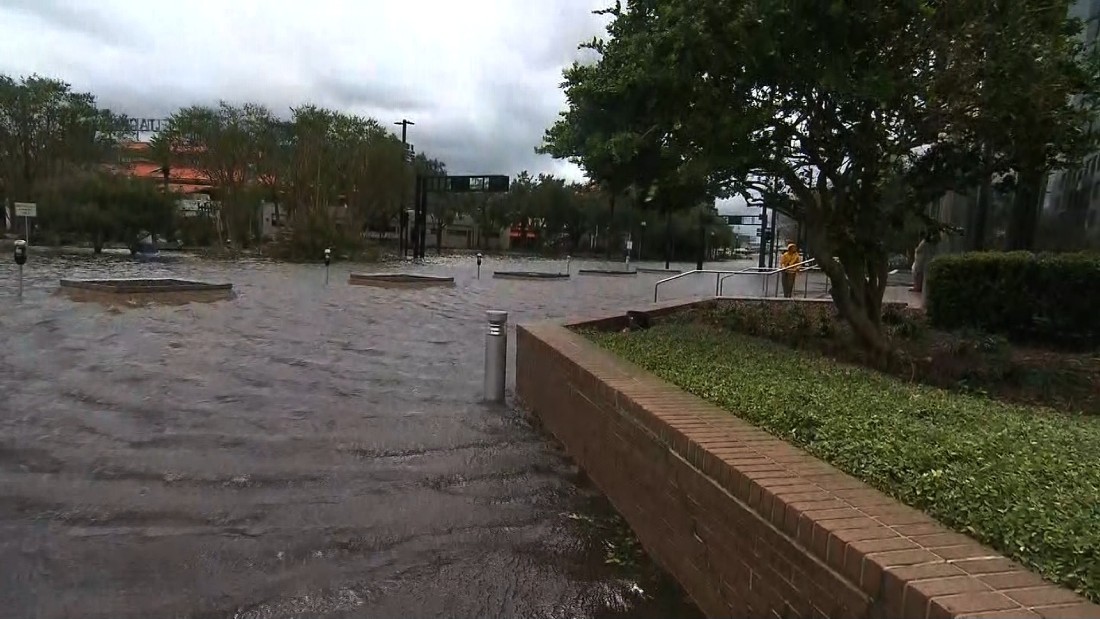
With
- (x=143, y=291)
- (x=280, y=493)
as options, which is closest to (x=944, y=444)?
(x=280, y=493)

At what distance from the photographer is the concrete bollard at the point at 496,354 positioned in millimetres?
7953

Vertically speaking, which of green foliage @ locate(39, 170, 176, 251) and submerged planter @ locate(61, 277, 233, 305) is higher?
green foliage @ locate(39, 170, 176, 251)

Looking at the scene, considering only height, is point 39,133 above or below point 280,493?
above

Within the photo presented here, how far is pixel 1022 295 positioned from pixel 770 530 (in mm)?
8726

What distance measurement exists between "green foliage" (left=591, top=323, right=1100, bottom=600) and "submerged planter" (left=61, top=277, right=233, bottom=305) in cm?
1284

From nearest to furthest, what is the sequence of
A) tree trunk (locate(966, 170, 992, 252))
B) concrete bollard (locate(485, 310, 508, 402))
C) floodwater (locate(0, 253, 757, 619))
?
floodwater (locate(0, 253, 757, 619))
concrete bollard (locate(485, 310, 508, 402))
tree trunk (locate(966, 170, 992, 252))

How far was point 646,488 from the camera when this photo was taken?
4.38 metres

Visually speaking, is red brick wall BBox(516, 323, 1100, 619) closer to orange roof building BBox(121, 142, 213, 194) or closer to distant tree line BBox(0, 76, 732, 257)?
distant tree line BBox(0, 76, 732, 257)

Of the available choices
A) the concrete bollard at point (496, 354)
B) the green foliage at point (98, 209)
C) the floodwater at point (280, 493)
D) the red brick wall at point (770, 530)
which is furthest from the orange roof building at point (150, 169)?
the red brick wall at point (770, 530)

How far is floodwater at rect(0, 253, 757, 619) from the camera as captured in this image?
12.7 feet

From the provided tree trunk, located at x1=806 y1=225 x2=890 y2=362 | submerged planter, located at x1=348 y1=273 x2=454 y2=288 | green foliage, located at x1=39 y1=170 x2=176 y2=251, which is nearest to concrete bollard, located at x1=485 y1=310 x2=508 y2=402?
tree trunk, located at x1=806 y1=225 x2=890 y2=362

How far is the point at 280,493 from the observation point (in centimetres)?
527

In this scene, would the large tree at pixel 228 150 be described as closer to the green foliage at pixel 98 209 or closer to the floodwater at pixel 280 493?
the green foliage at pixel 98 209

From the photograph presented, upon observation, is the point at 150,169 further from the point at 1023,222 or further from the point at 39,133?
the point at 1023,222
